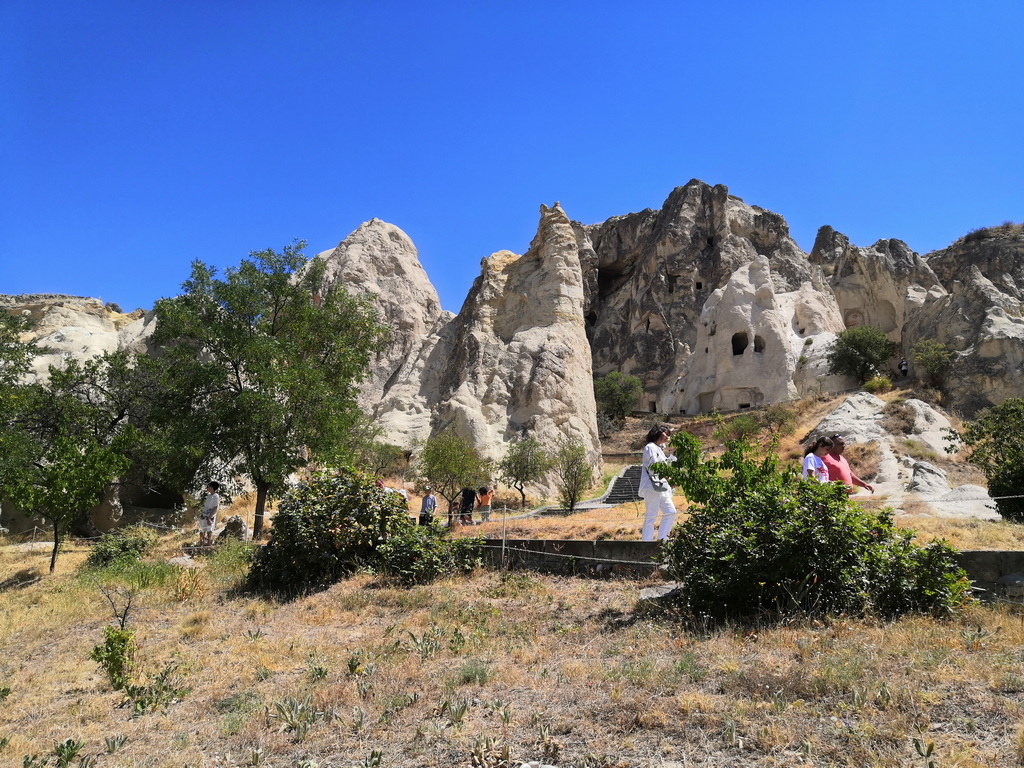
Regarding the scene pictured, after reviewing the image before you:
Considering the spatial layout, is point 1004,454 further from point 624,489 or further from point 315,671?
point 624,489

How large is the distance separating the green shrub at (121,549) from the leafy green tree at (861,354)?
118 ft

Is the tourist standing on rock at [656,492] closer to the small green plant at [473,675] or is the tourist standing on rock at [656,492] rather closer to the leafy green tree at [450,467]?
the small green plant at [473,675]

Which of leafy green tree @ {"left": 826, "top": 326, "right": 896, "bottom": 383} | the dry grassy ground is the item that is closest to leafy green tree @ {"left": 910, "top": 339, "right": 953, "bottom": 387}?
leafy green tree @ {"left": 826, "top": 326, "right": 896, "bottom": 383}

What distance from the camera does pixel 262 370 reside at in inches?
608

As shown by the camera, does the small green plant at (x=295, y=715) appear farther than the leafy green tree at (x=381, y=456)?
No

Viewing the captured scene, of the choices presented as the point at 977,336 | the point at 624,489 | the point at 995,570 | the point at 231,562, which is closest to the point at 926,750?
the point at 995,570

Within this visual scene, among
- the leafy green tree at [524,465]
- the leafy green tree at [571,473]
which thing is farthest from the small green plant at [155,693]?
the leafy green tree at [524,465]

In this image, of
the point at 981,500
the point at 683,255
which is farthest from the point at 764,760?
the point at 683,255

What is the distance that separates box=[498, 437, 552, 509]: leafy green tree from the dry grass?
53.3 ft

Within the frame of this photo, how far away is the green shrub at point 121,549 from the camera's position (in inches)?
511

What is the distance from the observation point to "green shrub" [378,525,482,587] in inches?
Answer: 362

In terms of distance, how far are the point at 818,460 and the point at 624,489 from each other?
19.0m

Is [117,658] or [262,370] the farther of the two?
[262,370]

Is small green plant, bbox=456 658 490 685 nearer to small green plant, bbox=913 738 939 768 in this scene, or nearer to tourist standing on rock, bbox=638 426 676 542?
small green plant, bbox=913 738 939 768
